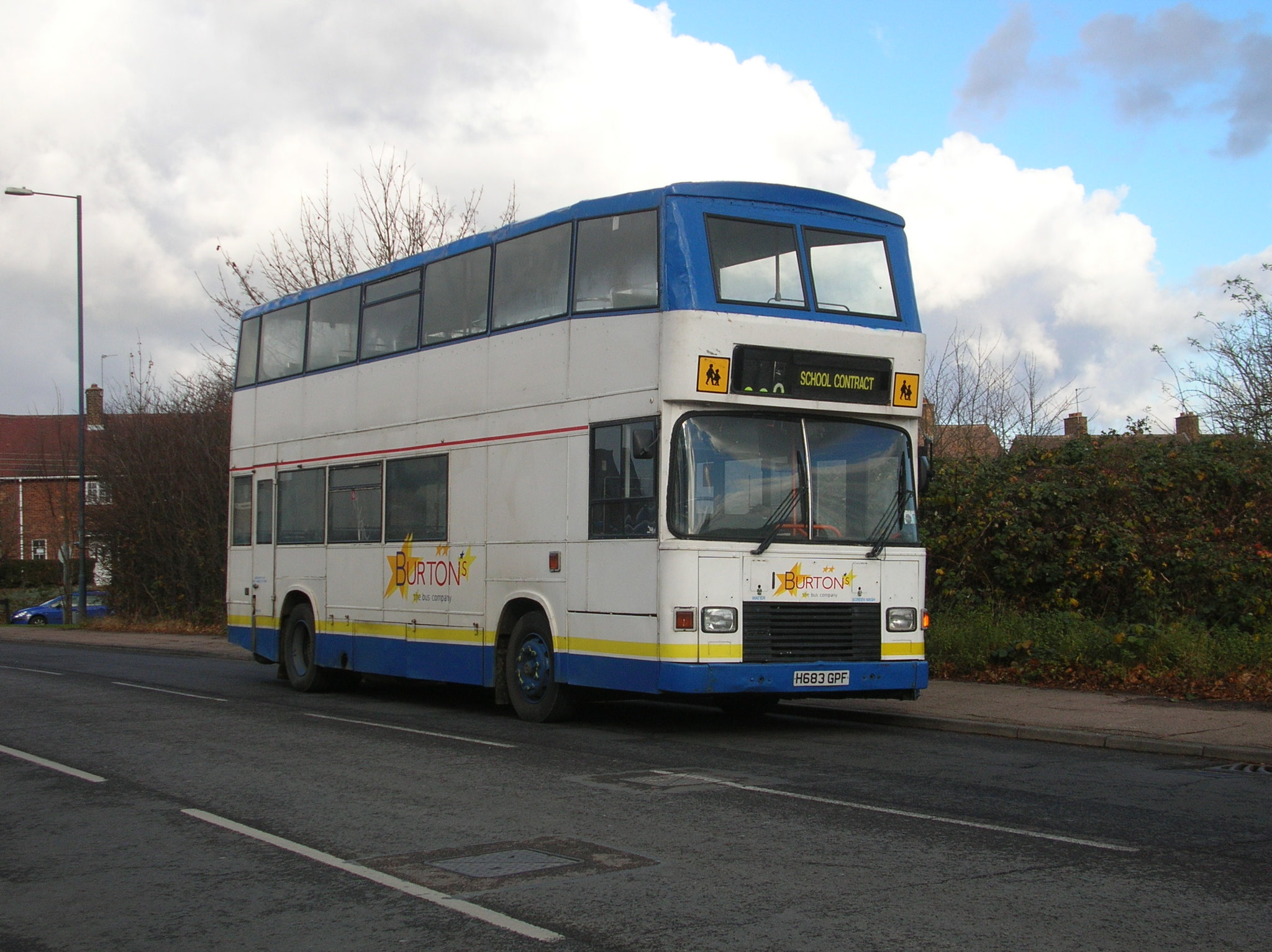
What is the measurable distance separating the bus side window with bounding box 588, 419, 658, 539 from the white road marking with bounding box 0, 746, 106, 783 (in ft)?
15.1

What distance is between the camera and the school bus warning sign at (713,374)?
451 inches

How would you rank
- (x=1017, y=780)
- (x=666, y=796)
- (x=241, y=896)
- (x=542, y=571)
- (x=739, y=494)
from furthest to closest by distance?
(x=542, y=571), (x=739, y=494), (x=1017, y=780), (x=666, y=796), (x=241, y=896)

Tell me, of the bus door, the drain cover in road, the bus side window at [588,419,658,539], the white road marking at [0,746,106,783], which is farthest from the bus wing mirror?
the bus door

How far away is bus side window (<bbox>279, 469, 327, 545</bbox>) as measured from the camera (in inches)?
665

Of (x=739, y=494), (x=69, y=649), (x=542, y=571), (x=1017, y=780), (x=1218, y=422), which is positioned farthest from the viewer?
(x=69, y=649)

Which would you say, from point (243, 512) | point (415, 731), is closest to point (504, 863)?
point (415, 731)

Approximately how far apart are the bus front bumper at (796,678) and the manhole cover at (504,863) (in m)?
4.28

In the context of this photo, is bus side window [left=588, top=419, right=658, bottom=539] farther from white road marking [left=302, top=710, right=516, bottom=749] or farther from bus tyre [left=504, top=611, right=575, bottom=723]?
white road marking [left=302, top=710, right=516, bottom=749]

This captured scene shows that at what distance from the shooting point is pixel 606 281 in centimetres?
1228

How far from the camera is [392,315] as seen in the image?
613 inches

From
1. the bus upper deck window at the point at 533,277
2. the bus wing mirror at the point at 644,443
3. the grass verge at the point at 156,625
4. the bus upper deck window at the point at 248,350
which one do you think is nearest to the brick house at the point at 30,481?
the grass verge at the point at 156,625

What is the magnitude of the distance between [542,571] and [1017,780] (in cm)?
513

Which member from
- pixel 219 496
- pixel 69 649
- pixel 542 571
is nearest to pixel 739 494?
pixel 542 571

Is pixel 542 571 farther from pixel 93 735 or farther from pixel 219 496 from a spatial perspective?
pixel 219 496
